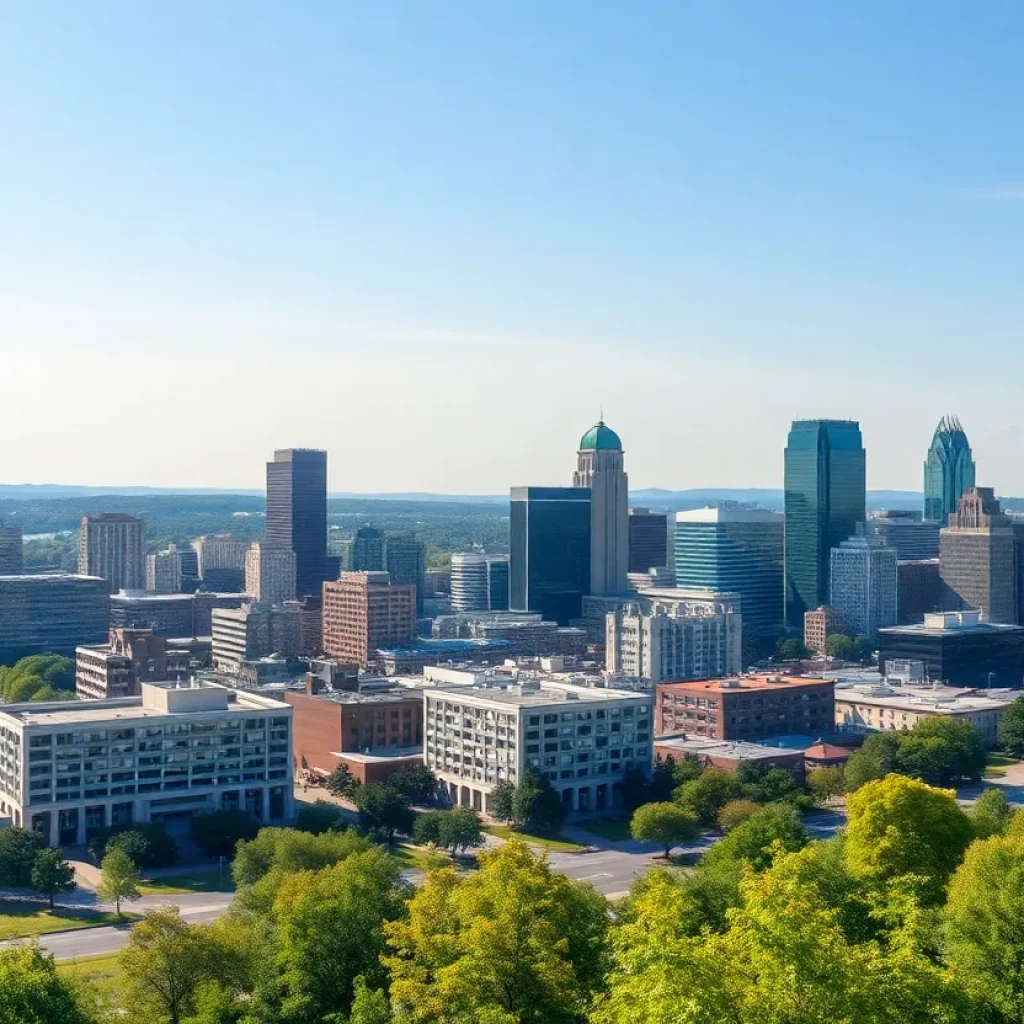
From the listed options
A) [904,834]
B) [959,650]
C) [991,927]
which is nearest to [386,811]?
[904,834]

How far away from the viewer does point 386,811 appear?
95688 mm

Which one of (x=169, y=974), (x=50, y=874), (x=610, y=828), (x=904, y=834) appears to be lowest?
(x=610, y=828)

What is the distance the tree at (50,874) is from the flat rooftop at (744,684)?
66818mm

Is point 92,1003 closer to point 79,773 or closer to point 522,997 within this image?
point 522,997

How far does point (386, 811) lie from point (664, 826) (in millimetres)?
18691

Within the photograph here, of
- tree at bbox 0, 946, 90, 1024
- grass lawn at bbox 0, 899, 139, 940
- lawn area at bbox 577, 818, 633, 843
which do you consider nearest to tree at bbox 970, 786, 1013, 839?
lawn area at bbox 577, 818, 633, 843

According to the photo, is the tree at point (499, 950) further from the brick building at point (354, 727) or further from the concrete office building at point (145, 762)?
the brick building at point (354, 727)

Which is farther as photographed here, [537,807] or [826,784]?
[826,784]

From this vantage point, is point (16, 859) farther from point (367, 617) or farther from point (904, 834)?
point (367, 617)

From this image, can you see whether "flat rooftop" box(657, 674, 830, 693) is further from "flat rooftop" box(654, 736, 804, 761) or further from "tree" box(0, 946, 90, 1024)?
"tree" box(0, 946, 90, 1024)

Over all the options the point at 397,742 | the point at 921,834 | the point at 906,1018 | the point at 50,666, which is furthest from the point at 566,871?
the point at 50,666

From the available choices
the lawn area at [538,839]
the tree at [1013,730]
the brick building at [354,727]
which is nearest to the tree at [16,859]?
the lawn area at [538,839]

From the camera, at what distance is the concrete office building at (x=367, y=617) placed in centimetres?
18925

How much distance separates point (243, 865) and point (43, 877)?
1168 cm
